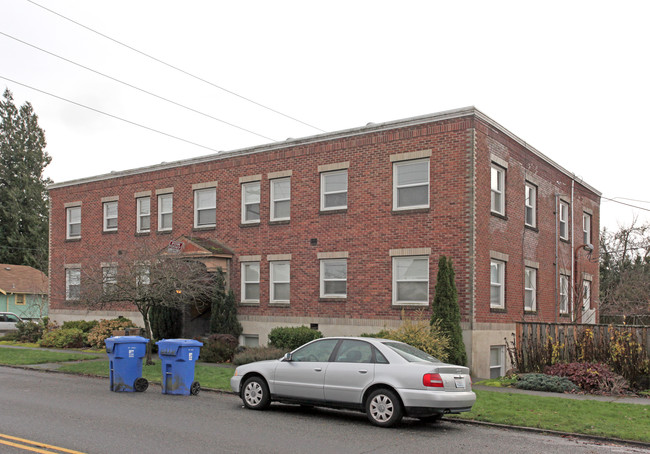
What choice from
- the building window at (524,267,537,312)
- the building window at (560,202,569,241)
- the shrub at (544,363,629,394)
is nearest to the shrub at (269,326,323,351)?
the building window at (524,267,537,312)

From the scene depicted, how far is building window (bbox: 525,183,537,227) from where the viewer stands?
2398 centimetres

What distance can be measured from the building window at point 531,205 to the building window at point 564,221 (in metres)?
3.09

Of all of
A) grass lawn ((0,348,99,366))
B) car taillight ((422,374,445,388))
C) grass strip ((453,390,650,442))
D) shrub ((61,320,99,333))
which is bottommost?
grass lawn ((0,348,99,366))

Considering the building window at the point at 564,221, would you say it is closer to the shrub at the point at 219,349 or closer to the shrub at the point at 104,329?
the shrub at the point at 219,349

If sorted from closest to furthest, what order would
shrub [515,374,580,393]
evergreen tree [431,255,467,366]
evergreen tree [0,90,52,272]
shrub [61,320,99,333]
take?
1. shrub [515,374,580,393]
2. evergreen tree [431,255,467,366]
3. shrub [61,320,99,333]
4. evergreen tree [0,90,52,272]

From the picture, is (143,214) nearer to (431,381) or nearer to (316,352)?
(316,352)

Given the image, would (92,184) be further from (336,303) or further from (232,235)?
(336,303)

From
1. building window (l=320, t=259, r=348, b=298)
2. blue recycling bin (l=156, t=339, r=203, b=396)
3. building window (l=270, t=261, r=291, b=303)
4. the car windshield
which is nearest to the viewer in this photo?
the car windshield

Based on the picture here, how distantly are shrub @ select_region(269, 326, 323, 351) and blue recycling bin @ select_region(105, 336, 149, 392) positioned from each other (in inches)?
259

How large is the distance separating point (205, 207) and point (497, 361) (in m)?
12.5

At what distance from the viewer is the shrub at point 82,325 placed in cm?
2809

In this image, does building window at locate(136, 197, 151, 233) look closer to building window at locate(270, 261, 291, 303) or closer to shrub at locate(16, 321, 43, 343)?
shrub at locate(16, 321, 43, 343)

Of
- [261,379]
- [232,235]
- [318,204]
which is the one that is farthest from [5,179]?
[261,379]

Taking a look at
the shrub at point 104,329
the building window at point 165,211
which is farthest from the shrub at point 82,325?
the building window at point 165,211
